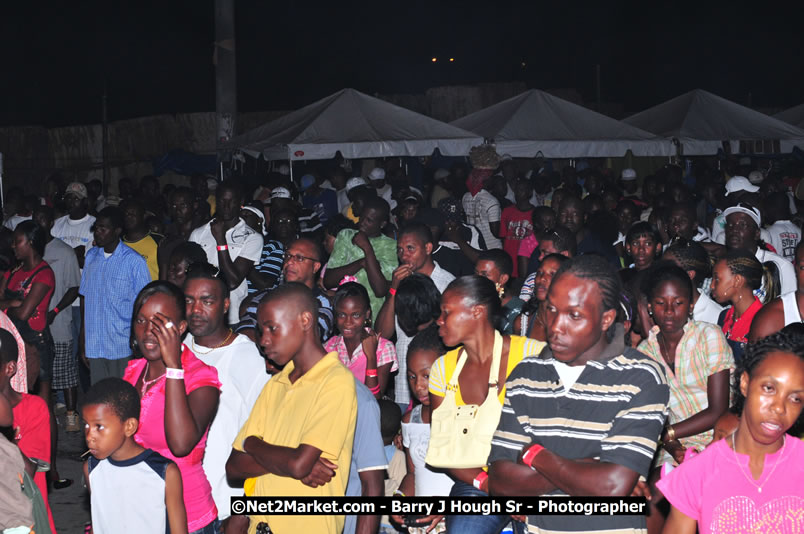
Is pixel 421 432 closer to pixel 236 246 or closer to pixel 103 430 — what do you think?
pixel 103 430

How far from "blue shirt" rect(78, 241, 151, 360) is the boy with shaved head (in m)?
3.46

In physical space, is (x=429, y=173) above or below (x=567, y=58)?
below

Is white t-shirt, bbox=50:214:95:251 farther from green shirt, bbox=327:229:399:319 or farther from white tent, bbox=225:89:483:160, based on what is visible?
green shirt, bbox=327:229:399:319

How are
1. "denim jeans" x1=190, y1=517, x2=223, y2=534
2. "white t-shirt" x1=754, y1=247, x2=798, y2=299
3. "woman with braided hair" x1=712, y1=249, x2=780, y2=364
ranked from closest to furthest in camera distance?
"denim jeans" x1=190, y1=517, x2=223, y2=534
"woman with braided hair" x1=712, y1=249, x2=780, y2=364
"white t-shirt" x1=754, y1=247, x2=798, y2=299

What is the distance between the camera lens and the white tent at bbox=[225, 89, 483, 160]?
12453 millimetres

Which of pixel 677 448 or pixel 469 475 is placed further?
pixel 677 448

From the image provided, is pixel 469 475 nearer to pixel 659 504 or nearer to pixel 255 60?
pixel 659 504

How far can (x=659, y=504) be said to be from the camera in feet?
15.2

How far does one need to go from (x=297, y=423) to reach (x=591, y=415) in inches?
46.3

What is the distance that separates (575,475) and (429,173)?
51.2 ft

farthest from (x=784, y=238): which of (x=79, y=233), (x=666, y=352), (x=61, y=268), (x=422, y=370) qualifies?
(x=79, y=233)

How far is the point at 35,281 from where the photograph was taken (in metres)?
7.39

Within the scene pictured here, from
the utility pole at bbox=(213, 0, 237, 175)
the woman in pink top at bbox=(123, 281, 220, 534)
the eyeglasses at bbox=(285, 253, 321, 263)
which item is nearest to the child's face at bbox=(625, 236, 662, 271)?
the eyeglasses at bbox=(285, 253, 321, 263)

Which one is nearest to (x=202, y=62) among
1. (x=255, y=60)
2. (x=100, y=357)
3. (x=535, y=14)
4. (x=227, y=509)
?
(x=255, y=60)
